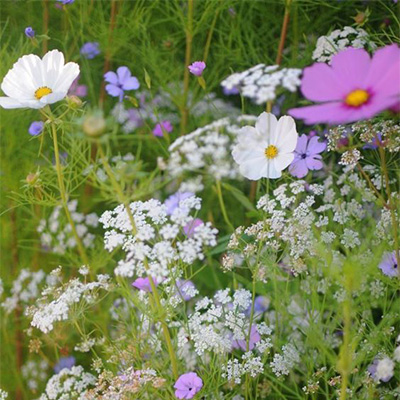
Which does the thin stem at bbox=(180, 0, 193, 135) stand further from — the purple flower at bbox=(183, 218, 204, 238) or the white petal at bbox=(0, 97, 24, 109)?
the white petal at bbox=(0, 97, 24, 109)

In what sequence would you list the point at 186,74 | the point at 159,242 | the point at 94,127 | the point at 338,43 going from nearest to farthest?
the point at 94,127 → the point at 159,242 → the point at 338,43 → the point at 186,74

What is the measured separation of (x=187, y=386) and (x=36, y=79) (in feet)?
1.19

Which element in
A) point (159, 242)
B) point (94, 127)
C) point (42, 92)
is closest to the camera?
point (94, 127)

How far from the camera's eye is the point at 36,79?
0.70 m

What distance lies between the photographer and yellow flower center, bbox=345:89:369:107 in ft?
1.61

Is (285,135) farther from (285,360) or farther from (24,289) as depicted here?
(24,289)

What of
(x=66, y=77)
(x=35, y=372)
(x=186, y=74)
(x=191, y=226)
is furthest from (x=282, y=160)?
(x=35, y=372)

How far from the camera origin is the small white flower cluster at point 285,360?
27.3 inches

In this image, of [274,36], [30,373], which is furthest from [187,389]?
[274,36]

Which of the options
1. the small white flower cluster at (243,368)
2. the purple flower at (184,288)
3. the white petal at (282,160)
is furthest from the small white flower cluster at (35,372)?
the white petal at (282,160)

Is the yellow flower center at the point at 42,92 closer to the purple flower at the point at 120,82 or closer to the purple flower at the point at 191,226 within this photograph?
the purple flower at the point at 191,226

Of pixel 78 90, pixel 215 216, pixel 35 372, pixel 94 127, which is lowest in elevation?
pixel 35 372

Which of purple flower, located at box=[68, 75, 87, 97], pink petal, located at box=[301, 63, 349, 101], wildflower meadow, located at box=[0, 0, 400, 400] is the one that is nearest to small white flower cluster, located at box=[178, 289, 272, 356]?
wildflower meadow, located at box=[0, 0, 400, 400]

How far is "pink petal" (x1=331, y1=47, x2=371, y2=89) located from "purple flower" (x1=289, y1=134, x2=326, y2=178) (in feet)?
0.80
